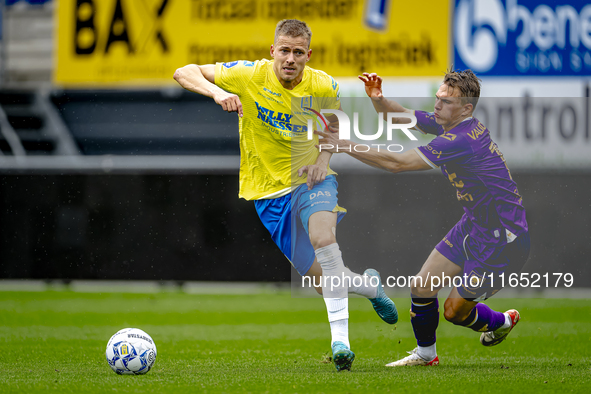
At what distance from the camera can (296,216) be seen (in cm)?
508

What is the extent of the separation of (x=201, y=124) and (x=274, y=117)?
21.2 ft

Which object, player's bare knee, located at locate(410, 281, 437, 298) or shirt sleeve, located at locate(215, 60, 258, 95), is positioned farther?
shirt sleeve, located at locate(215, 60, 258, 95)

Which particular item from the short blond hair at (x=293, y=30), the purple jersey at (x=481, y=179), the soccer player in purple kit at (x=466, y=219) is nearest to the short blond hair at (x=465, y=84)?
the soccer player in purple kit at (x=466, y=219)

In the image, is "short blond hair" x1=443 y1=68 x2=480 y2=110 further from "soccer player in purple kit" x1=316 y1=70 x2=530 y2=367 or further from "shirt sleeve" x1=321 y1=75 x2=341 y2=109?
"shirt sleeve" x1=321 y1=75 x2=341 y2=109

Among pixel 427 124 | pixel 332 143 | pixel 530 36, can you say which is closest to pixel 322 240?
pixel 332 143

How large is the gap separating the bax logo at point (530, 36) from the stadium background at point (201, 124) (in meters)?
0.02

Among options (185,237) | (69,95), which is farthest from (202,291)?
(69,95)

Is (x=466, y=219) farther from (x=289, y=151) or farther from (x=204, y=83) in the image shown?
(x=204, y=83)

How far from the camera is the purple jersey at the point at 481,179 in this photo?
4.92m

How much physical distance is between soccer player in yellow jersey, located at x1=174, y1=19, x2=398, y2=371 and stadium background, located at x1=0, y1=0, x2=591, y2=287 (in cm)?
427

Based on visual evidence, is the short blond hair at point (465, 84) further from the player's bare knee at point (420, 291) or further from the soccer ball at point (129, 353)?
the soccer ball at point (129, 353)

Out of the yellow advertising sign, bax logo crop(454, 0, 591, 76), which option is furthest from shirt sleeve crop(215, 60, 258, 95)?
bax logo crop(454, 0, 591, 76)

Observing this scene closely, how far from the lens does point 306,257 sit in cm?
513

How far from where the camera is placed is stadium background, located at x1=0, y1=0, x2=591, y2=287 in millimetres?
10578
